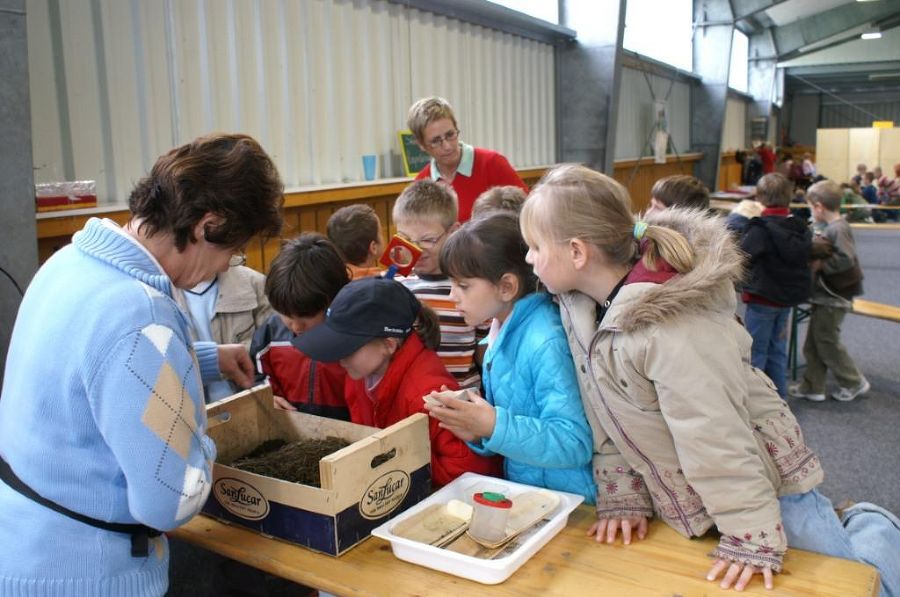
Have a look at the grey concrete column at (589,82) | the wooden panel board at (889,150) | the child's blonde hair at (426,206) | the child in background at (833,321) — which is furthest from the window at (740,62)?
the child's blonde hair at (426,206)

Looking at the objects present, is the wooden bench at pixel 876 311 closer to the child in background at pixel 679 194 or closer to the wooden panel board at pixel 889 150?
the child in background at pixel 679 194

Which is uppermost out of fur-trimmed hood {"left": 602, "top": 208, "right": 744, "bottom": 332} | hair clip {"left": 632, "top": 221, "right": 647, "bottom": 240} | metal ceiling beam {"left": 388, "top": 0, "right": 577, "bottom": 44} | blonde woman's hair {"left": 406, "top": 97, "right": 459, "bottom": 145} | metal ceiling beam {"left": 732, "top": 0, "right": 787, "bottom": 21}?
metal ceiling beam {"left": 732, "top": 0, "right": 787, "bottom": 21}

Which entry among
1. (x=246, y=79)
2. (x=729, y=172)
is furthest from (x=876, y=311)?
(x=729, y=172)

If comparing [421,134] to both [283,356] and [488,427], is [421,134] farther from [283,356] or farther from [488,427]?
[488,427]

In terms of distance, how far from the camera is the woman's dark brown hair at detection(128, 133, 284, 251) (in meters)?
1.40

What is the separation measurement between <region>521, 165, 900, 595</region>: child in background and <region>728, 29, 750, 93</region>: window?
16134mm

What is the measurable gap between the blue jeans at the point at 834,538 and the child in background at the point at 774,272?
2.99 metres

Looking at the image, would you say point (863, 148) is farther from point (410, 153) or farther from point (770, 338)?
point (410, 153)

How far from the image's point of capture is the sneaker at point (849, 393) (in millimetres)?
5000

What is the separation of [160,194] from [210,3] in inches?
118

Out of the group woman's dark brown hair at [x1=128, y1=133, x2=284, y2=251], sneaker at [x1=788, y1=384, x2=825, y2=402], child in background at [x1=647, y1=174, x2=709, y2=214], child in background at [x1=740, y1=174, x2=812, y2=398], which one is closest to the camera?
woman's dark brown hair at [x1=128, y1=133, x2=284, y2=251]

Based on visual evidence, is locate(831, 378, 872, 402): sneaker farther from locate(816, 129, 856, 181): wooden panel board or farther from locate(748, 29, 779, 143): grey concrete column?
locate(816, 129, 856, 181): wooden panel board

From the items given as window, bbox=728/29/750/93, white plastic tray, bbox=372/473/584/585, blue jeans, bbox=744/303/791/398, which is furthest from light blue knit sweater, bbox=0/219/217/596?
window, bbox=728/29/750/93

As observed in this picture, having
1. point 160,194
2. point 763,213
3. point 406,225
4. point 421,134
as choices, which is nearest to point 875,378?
point 763,213
